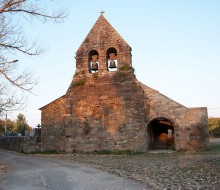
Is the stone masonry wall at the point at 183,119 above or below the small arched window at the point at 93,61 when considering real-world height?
below

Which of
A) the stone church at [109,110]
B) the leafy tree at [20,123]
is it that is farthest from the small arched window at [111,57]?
the leafy tree at [20,123]

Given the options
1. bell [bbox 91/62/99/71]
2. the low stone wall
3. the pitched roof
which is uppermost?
the pitched roof

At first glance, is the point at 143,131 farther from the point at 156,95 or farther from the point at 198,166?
the point at 198,166

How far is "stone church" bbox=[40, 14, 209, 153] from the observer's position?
1565 cm

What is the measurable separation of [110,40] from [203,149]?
8.90 metres

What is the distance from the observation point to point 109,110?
1670cm

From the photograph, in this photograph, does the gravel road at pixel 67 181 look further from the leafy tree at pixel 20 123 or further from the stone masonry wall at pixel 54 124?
the leafy tree at pixel 20 123

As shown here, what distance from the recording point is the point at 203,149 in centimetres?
1499

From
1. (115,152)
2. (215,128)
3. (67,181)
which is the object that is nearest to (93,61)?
(115,152)

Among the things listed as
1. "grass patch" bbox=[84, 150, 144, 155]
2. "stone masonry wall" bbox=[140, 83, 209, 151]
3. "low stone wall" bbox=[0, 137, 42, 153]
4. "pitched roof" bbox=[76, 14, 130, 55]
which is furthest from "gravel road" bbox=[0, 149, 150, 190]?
"pitched roof" bbox=[76, 14, 130, 55]

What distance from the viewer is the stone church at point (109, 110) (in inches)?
616

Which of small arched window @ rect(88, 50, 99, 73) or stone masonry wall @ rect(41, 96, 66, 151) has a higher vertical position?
small arched window @ rect(88, 50, 99, 73)

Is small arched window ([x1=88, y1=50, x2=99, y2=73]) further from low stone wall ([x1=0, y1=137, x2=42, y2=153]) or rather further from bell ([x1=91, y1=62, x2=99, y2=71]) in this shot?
low stone wall ([x1=0, y1=137, x2=42, y2=153])

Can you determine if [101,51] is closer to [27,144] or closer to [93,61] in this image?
[93,61]
